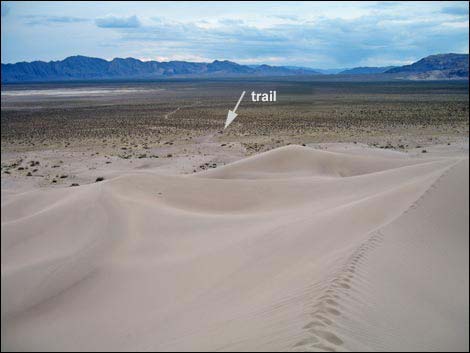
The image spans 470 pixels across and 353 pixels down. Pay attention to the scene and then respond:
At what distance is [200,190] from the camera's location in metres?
14.9

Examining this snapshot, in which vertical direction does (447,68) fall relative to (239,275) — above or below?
above

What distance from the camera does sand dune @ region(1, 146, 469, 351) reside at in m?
5.45

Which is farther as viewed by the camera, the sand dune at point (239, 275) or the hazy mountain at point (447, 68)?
the hazy mountain at point (447, 68)

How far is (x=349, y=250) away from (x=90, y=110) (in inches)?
2219

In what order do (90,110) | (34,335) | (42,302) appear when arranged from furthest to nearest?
(90,110) < (42,302) < (34,335)

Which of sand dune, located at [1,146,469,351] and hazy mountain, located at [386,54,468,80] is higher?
hazy mountain, located at [386,54,468,80]

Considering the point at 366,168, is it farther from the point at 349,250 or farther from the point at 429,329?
the point at 429,329

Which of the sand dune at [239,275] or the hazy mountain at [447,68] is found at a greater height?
the hazy mountain at [447,68]

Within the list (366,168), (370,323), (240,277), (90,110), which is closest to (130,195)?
(240,277)

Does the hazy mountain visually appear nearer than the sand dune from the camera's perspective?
No

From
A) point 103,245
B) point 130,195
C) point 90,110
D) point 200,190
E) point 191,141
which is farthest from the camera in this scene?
point 90,110

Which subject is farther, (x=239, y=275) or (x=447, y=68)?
(x=447, y=68)

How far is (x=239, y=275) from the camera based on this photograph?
7.79m

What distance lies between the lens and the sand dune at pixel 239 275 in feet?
17.9
